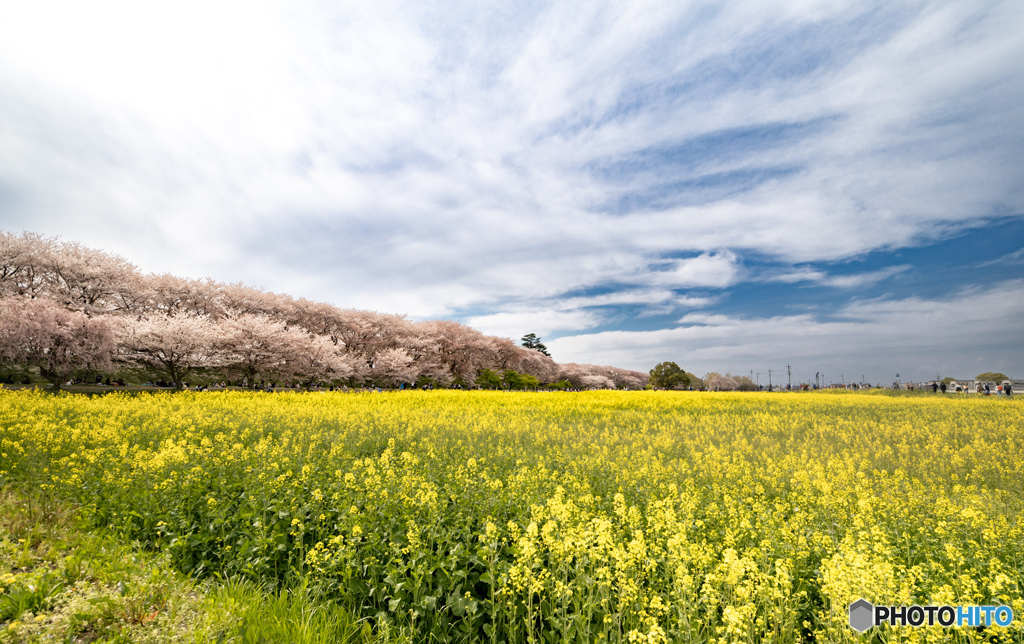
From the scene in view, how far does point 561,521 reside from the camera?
5105 mm

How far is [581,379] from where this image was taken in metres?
100

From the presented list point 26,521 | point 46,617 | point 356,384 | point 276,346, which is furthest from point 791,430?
point 356,384

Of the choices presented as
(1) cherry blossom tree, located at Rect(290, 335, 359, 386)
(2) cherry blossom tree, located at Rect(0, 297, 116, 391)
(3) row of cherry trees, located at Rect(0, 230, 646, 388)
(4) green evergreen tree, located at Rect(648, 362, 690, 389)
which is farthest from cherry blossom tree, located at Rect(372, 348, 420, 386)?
(4) green evergreen tree, located at Rect(648, 362, 690, 389)

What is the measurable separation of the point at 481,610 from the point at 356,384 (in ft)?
177

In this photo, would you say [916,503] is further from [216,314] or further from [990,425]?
[216,314]

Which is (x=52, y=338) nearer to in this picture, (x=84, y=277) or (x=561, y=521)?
(x=84, y=277)

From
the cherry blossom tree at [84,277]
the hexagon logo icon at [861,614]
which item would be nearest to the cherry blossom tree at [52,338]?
the cherry blossom tree at [84,277]

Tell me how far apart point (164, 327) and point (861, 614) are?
141ft

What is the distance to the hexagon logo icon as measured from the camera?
3432 mm

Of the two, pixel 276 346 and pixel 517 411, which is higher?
pixel 276 346

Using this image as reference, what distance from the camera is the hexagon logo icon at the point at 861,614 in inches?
135

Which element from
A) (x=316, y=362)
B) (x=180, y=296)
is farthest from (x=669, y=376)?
(x=180, y=296)

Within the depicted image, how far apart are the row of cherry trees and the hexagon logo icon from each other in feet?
137

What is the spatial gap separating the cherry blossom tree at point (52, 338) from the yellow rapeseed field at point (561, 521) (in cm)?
2185
